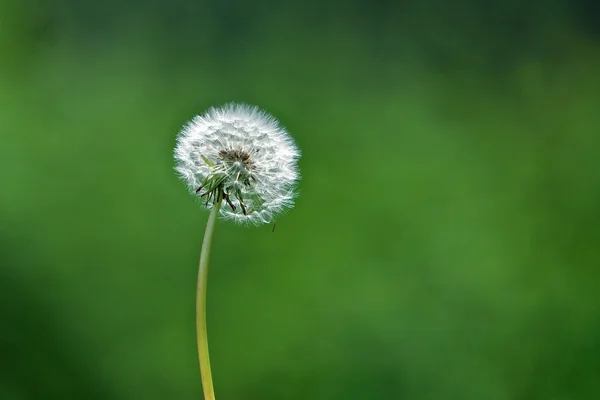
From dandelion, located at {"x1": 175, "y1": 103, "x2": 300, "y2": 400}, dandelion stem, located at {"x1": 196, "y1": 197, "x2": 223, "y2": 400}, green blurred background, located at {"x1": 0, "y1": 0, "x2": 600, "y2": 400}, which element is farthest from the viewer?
green blurred background, located at {"x1": 0, "y1": 0, "x2": 600, "y2": 400}

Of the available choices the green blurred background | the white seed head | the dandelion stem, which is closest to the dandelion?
the white seed head

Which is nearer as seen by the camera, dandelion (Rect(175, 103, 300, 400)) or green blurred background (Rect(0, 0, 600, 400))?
dandelion (Rect(175, 103, 300, 400))

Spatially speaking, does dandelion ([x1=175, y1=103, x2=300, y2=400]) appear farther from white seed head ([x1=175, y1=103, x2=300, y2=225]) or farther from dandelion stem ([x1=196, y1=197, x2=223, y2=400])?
dandelion stem ([x1=196, y1=197, x2=223, y2=400])

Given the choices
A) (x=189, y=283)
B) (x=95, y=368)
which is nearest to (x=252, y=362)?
(x=189, y=283)

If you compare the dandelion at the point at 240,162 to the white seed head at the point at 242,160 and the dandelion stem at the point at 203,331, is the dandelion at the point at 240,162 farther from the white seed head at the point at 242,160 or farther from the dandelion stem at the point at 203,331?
the dandelion stem at the point at 203,331

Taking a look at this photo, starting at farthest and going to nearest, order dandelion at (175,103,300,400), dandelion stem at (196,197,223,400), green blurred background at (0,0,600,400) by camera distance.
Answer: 1. green blurred background at (0,0,600,400)
2. dandelion at (175,103,300,400)
3. dandelion stem at (196,197,223,400)

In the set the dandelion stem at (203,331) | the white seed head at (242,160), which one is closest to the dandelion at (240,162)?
the white seed head at (242,160)

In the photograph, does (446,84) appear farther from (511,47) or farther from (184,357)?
(184,357)

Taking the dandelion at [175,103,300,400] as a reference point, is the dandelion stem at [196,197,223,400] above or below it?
below
